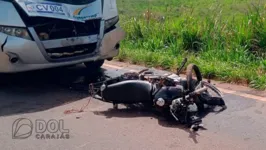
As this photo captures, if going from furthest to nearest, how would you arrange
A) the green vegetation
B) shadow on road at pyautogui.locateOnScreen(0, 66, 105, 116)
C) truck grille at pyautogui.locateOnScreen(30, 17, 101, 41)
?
the green vegetation < truck grille at pyautogui.locateOnScreen(30, 17, 101, 41) < shadow on road at pyautogui.locateOnScreen(0, 66, 105, 116)

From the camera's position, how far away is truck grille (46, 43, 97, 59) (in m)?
6.56

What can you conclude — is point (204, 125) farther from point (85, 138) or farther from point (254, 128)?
point (85, 138)

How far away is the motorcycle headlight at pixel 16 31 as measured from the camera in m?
6.27

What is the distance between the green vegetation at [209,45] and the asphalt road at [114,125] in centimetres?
97

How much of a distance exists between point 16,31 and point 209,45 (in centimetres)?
340

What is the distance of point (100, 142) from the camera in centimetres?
473

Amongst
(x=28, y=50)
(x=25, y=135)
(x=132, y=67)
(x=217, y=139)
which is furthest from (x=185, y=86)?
(x=132, y=67)

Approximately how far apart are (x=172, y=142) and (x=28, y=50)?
260 centimetres
